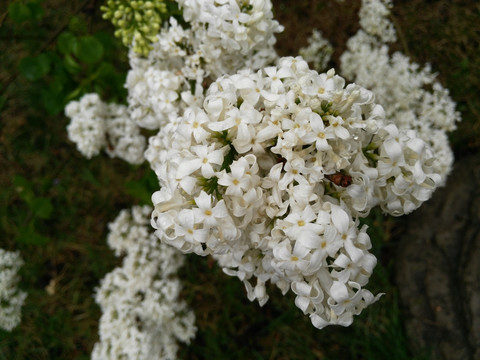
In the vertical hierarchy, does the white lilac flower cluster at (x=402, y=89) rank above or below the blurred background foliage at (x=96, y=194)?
above

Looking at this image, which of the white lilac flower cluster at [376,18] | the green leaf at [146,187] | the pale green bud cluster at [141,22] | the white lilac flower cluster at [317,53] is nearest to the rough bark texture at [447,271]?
the white lilac flower cluster at [376,18]

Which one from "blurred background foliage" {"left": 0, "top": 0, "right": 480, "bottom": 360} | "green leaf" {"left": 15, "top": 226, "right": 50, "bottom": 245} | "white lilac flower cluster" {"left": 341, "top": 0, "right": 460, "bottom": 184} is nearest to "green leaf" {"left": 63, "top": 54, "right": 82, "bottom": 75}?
"blurred background foliage" {"left": 0, "top": 0, "right": 480, "bottom": 360}

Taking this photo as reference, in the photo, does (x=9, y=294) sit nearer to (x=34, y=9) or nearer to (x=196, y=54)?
(x=34, y=9)

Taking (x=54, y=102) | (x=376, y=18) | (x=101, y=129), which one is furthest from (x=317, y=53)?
(x=54, y=102)

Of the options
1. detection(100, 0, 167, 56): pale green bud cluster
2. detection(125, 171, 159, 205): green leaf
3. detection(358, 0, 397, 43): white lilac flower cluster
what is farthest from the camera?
detection(358, 0, 397, 43): white lilac flower cluster

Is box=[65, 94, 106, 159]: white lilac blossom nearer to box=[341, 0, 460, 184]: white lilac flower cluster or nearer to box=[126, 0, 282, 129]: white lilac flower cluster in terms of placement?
box=[126, 0, 282, 129]: white lilac flower cluster

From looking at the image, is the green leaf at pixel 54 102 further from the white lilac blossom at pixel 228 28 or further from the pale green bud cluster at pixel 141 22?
the white lilac blossom at pixel 228 28

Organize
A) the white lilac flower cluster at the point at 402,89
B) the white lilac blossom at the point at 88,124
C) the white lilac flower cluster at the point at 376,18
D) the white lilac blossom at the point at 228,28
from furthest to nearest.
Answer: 1. the white lilac flower cluster at the point at 376,18
2. the white lilac blossom at the point at 88,124
3. the white lilac flower cluster at the point at 402,89
4. the white lilac blossom at the point at 228,28
